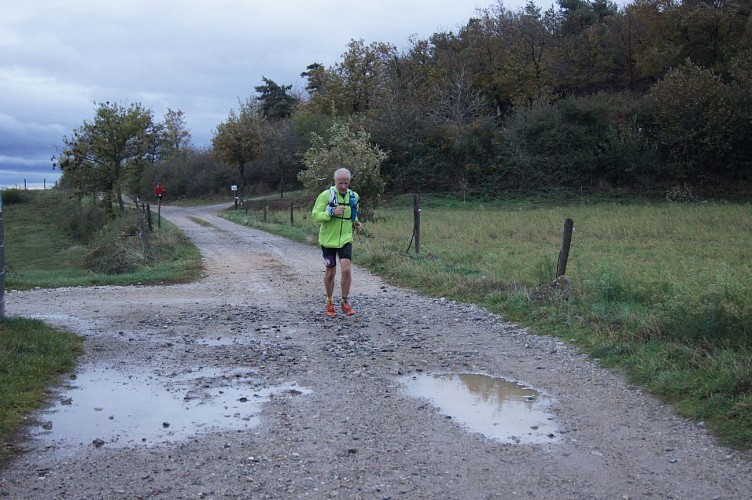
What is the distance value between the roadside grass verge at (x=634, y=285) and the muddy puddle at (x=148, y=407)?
10.9ft

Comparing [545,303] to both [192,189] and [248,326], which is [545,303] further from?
[192,189]

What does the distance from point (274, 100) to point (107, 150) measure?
47797 millimetres

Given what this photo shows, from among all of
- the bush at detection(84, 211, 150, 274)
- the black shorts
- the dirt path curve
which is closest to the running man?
the black shorts

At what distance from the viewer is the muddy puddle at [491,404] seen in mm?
5020

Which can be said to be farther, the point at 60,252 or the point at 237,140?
the point at 237,140

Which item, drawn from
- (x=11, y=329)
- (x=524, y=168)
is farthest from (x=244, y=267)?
(x=524, y=168)

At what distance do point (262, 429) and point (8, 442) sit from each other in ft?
5.68

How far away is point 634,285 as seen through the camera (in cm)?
980

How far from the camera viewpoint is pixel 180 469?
4.34 meters

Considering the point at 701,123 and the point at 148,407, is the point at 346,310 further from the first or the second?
the point at 701,123

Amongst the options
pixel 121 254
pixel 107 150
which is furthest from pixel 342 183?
pixel 107 150

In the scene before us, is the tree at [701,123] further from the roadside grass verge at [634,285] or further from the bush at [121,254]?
the bush at [121,254]

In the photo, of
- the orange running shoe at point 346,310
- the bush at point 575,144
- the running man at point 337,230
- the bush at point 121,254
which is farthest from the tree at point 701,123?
the orange running shoe at point 346,310

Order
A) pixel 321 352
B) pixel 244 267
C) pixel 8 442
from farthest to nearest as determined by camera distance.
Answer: pixel 244 267 < pixel 321 352 < pixel 8 442
